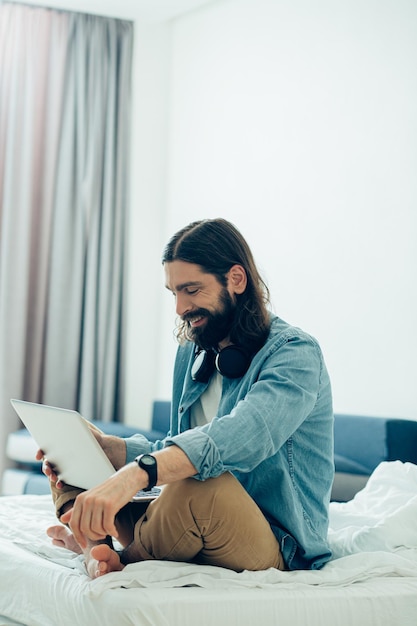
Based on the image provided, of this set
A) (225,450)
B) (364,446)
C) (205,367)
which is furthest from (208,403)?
(364,446)

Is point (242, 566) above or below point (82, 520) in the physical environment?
below

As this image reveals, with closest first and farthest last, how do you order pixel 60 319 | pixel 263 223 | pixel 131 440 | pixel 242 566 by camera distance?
pixel 242 566 → pixel 131 440 → pixel 263 223 → pixel 60 319

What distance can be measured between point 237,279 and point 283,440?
0.44 metres

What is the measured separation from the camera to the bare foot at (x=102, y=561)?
1467 millimetres

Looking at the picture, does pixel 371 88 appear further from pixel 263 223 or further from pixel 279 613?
pixel 279 613

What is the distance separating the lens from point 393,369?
118 inches

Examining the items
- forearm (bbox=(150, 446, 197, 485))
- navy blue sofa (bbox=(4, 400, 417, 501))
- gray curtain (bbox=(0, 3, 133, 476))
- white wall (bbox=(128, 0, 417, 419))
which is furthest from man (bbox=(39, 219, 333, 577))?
gray curtain (bbox=(0, 3, 133, 476))

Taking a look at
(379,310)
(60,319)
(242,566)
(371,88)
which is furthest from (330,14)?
(242,566)

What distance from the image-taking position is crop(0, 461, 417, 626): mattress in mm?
1380

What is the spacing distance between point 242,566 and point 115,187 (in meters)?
3.13

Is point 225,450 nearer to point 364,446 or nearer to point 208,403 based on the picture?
point 208,403

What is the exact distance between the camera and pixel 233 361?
1.75m

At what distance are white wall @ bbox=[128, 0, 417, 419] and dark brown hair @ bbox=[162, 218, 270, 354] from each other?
1.22m

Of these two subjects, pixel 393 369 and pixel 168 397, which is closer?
pixel 393 369
